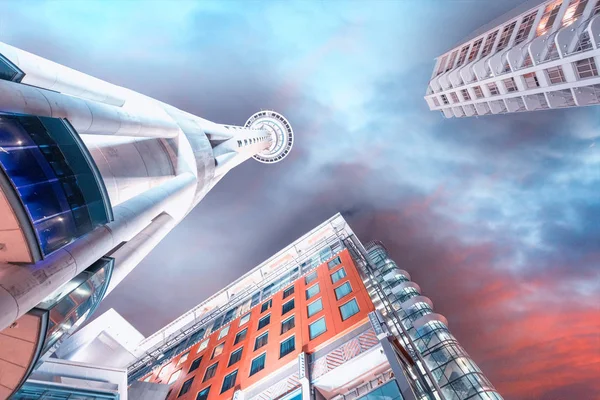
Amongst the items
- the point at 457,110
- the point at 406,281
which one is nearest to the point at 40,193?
the point at 406,281

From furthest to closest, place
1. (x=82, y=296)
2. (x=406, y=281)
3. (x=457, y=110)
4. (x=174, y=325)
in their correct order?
(x=457, y=110) < (x=174, y=325) < (x=406, y=281) < (x=82, y=296)

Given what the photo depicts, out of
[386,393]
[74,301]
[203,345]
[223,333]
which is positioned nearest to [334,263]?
[223,333]

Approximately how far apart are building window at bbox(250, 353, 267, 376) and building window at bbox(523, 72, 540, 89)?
4408 centimetres

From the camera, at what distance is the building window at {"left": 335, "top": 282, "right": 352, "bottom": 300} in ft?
88.4

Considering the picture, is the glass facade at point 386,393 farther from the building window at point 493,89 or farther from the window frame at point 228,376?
the building window at point 493,89

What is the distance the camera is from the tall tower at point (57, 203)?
1163cm

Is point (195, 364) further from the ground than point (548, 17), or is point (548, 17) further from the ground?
point (548, 17)

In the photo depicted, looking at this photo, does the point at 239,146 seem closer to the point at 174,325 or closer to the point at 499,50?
the point at 174,325

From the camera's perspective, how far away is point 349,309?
24.1 m

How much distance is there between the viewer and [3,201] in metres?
10.9

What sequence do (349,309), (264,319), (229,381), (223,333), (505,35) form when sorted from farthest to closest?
(505,35)
(223,333)
(264,319)
(229,381)
(349,309)

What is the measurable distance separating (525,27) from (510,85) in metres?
7.40

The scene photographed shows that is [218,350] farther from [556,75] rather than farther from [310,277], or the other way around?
[556,75]

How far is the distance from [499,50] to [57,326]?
5831cm
